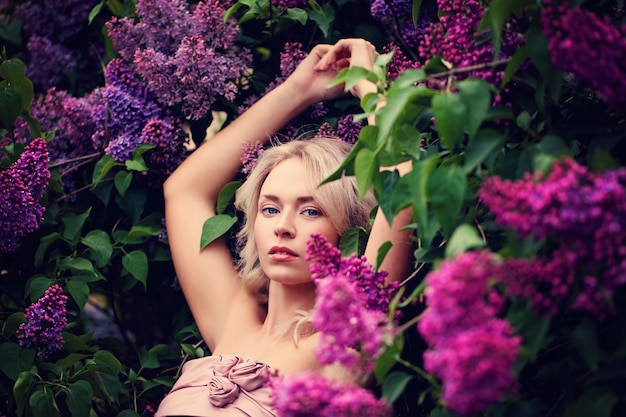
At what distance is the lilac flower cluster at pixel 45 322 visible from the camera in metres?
1.96

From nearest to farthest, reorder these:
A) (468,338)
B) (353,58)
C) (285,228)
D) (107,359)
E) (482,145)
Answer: (468,338) < (482,145) < (285,228) < (353,58) < (107,359)

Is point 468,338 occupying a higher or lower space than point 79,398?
higher

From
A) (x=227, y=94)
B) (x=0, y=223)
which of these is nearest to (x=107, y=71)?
(x=227, y=94)

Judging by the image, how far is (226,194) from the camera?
214 centimetres

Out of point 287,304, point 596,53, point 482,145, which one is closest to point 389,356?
point 482,145

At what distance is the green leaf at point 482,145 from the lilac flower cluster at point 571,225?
0.36ft

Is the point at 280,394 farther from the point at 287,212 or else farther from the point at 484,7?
the point at 484,7

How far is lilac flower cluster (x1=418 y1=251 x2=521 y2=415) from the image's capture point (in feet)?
3.33

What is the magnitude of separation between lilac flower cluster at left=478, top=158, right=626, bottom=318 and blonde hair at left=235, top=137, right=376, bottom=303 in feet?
2.46

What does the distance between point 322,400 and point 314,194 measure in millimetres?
722

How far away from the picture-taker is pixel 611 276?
106 cm

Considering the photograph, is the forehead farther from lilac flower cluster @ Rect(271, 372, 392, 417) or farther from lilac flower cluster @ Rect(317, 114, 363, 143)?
lilac flower cluster @ Rect(271, 372, 392, 417)

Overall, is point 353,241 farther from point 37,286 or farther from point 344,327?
point 37,286

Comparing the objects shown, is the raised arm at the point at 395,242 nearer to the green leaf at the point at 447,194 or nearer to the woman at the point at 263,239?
the woman at the point at 263,239
